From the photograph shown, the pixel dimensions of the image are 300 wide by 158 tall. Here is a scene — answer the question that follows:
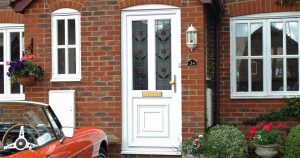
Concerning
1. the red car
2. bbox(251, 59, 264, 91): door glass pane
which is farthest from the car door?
bbox(251, 59, 264, 91): door glass pane

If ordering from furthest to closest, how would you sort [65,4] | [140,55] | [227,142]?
[65,4] → [140,55] → [227,142]

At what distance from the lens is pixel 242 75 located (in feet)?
31.8

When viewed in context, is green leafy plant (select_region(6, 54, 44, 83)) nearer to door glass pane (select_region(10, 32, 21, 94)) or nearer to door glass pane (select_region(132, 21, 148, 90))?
door glass pane (select_region(10, 32, 21, 94))

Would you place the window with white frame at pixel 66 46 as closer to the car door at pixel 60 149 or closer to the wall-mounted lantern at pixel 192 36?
the wall-mounted lantern at pixel 192 36

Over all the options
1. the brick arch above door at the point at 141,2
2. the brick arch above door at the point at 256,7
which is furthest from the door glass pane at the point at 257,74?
the brick arch above door at the point at 141,2

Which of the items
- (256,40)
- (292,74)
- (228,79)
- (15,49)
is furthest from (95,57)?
(292,74)

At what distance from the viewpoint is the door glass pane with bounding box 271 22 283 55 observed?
948cm

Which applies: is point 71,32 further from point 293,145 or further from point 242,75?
point 293,145

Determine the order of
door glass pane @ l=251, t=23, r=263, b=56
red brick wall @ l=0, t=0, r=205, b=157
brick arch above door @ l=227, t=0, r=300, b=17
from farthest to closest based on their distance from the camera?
door glass pane @ l=251, t=23, r=263, b=56, brick arch above door @ l=227, t=0, r=300, b=17, red brick wall @ l=0, t=0, r=205, b=157

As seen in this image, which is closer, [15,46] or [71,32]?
[71,32]

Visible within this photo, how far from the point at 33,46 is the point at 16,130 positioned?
3.94 metres

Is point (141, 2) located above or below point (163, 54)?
above

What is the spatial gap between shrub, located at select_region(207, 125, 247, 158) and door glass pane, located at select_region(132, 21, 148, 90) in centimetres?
148

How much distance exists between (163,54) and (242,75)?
6.59 ft
